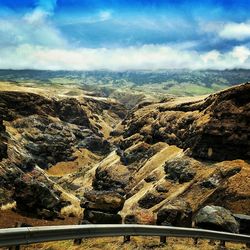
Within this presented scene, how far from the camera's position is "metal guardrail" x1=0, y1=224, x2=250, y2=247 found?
12.0 meters

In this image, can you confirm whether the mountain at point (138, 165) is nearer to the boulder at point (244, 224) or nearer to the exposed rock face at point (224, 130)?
the exposed rock face at point (224, 130)


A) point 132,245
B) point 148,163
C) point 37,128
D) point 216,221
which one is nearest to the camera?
point 132,245

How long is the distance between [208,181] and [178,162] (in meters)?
17.0

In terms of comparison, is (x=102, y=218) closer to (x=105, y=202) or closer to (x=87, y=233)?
(x=105, y=202)

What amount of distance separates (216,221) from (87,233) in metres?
9.62

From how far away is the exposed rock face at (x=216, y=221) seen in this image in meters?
22.9

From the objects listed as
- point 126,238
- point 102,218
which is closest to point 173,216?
point 102,218

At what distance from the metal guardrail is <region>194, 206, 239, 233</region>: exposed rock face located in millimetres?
2241

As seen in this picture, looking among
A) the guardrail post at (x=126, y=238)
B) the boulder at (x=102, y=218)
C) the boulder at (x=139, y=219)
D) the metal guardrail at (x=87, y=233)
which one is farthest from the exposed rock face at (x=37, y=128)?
the guardrail post at (x=126, y=238)

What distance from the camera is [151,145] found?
127 m

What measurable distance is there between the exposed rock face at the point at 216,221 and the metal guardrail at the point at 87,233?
224 centimetres

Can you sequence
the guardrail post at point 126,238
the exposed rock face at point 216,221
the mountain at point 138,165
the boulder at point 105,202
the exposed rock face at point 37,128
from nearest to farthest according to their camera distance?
the guardrail post at point 126,238
the exposed rock face at point 216,221
the boulder at point 105,202
the mountain at point 138,165
the exposed rock face at point 37,128

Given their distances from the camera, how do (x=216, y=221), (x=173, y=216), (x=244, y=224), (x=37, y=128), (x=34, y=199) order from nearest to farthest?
(x=216, y=221), (x=244, y=224), (x=173, y=216), (x=34, y=199), (x=37, y=128)

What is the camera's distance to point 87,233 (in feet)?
50.3
